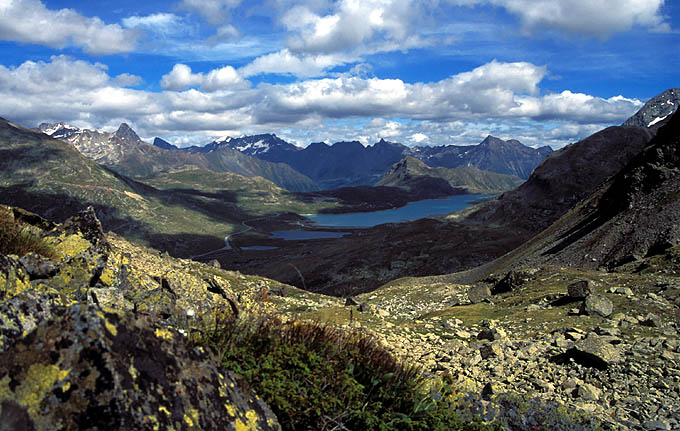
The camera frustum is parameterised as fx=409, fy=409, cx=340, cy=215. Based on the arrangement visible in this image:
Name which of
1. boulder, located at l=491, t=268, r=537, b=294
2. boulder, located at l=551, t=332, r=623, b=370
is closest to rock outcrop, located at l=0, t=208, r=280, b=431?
boulder, located at l=551, t=332, r=623, b=370

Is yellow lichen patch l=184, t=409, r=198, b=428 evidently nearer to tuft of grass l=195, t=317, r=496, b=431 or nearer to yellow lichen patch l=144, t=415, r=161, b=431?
yellow lichen patch l=144, t=415, r=161, b=431

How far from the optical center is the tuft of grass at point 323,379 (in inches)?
204

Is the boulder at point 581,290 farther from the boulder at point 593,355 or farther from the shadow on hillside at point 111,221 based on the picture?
the shadow on hillside at point 111,221

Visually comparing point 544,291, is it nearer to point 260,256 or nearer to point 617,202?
point 617,202

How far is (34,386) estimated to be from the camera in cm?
349

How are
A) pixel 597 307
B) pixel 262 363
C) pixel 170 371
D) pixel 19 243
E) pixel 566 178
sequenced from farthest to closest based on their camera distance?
pixel 566 178
pixel 597 307
pixel 19 243
pixel 262 363
pixel 170 371

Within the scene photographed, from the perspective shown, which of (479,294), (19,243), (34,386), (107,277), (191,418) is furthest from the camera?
(479,294)

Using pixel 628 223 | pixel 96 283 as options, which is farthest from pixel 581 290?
pixel 628 223

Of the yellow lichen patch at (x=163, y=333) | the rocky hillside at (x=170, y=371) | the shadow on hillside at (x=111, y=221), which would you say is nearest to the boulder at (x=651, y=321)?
the rocky hillside at (x=170, y=371)

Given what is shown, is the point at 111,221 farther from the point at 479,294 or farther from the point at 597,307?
the point at 597,307

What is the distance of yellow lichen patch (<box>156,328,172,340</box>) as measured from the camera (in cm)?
445

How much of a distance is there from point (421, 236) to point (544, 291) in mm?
94591

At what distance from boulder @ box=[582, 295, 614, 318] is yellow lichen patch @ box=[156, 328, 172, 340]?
54.6ft

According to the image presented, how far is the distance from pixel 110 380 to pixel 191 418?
0.89 m
